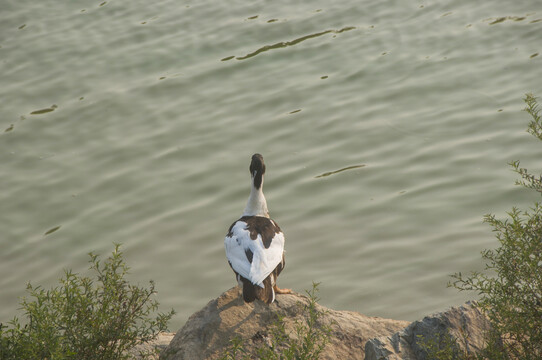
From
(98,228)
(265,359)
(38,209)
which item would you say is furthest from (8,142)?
(265,359)

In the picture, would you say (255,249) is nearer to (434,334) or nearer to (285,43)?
(434,334)

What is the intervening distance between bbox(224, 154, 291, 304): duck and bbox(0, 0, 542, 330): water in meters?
1.79

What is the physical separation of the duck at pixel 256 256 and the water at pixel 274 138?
5.88 ft

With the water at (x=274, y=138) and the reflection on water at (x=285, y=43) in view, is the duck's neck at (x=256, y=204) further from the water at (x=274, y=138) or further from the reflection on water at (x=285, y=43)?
the reflection on water at (x=285, y=43)

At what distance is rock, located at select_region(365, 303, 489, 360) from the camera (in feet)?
13.7

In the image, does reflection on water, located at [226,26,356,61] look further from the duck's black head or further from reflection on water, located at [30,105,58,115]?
the duck's black head

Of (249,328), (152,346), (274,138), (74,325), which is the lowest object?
(152,346)

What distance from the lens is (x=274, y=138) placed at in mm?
9578

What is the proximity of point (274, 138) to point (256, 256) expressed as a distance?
4.62 meters

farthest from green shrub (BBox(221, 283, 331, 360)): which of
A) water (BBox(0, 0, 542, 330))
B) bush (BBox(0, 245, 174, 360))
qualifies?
water (BBox(0, 0, 542, 330))

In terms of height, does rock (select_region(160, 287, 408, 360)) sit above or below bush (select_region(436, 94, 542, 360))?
below

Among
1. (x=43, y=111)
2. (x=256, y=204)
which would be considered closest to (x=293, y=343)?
(x=256, y=204)

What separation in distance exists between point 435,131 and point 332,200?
85.0 inches

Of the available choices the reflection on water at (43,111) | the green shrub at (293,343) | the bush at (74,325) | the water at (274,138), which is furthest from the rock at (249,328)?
the reflection on water at (43,111)
